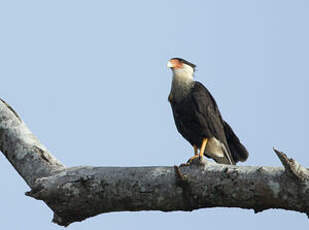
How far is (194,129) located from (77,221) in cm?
301

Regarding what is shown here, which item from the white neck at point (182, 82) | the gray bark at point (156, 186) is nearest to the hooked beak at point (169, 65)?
the white neck at point (182, 82)

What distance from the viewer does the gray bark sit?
2633mm

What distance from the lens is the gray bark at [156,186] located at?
2633 millimetres

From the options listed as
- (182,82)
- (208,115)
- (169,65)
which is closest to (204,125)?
(208,115)

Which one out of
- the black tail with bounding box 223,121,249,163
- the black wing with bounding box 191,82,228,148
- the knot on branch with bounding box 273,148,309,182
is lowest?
the black tail with bounding box 223,121,249,163

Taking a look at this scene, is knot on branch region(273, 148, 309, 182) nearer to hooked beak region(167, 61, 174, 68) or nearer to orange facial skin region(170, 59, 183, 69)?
hooked beak region(167, 61, 174, 68)

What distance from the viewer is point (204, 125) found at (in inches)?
230

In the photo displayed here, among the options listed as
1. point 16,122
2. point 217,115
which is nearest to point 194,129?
point 217,115

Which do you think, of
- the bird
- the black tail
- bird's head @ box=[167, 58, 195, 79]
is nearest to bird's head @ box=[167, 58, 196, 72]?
bird's head @ box=[167, 58, 195, 79]

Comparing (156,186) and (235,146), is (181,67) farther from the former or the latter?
(156,186)

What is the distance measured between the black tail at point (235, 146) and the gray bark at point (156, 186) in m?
3.06

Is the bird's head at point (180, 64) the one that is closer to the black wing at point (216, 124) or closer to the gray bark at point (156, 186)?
the black wing at point (216, 124)

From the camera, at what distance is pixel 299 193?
257 centimetres

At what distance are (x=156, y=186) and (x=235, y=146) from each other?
11.0 feet
